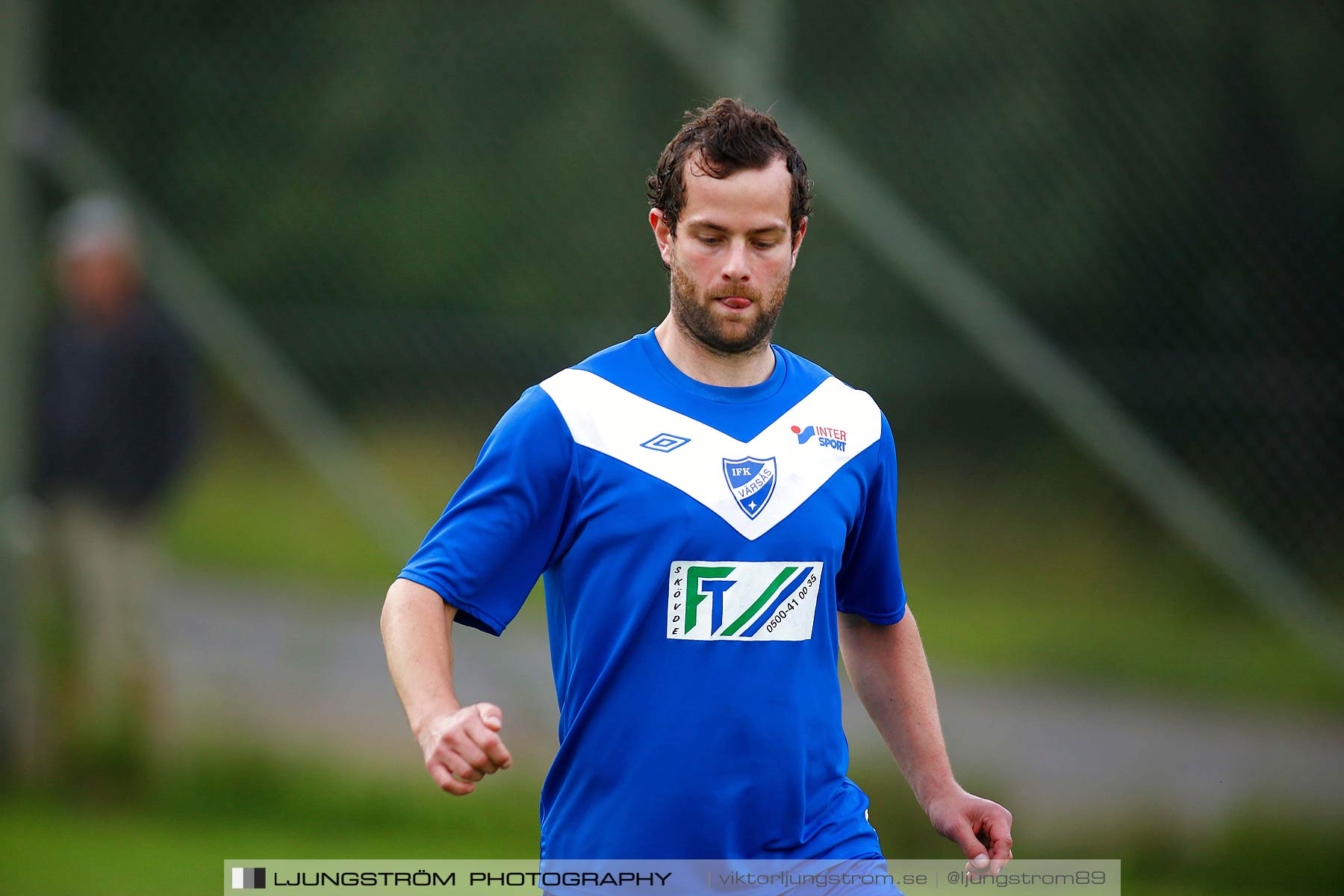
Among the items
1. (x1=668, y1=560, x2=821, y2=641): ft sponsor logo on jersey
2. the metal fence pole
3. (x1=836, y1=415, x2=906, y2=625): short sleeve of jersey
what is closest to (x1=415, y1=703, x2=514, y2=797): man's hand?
(x1=668, y1=560, x2=821, y2=641): ft sponsor logo on jersey

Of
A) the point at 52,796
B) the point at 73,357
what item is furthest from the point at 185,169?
the point at 52,796

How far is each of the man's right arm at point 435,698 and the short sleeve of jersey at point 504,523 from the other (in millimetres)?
45

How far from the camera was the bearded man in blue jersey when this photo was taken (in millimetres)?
2621

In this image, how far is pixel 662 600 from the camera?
262cm

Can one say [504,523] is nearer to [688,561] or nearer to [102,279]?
[688,561]

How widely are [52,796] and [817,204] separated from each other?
179 inches

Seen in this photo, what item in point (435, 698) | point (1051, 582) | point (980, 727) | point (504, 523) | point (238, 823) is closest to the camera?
point (435, 698)

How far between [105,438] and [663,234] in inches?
193

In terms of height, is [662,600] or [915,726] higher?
[662,600]

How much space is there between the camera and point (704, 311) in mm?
2756

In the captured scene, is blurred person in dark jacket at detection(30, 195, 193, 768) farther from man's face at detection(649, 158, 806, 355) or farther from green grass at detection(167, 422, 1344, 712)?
man's face at detection(649, 158, 806, 355)

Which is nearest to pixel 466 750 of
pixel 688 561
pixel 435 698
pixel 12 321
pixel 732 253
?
pixel 435 698

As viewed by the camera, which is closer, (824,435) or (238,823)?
(824,435)

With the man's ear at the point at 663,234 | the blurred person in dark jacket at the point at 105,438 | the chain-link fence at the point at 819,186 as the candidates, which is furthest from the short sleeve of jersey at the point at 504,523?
the blurred person in dark jacket at the point at 105,438
